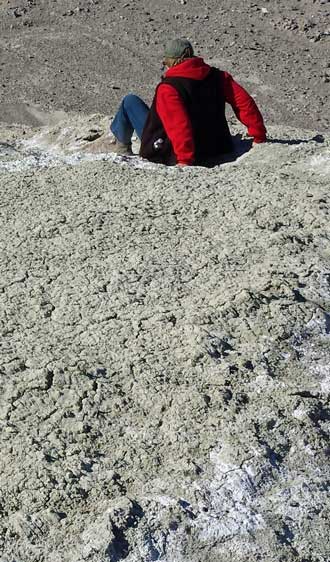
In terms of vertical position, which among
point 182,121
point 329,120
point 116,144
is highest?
point 182,121

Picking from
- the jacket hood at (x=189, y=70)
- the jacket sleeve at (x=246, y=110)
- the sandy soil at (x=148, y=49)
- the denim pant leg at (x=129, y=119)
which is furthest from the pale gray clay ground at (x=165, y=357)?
the sandy soil at (x=148, y=49)

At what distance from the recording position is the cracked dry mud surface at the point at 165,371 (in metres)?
2.38

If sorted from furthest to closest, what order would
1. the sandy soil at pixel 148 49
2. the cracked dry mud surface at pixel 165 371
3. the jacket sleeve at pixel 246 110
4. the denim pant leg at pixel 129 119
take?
1. the sandy soil at pixel 148 49
2. the denim pant leg at pixel 129 119
3. the jacket sleeve at pixel 246 110
4. the cracked dry mud surface at pixel 165 371

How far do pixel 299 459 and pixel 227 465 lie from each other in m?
0.21

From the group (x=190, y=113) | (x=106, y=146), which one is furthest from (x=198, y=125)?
(x=106, y=146)

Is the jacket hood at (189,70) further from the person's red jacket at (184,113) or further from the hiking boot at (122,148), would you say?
the hiking boot at (122,148)

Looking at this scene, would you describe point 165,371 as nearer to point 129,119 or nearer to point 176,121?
point 176,121

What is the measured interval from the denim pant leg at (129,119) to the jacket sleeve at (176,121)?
39 centimetres

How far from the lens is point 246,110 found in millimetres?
4852

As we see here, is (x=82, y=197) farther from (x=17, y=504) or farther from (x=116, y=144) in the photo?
(x=17, y=504)

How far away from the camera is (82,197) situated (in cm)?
392

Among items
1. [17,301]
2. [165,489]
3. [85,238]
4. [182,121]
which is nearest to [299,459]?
[165,489]

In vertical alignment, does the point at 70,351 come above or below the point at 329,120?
above

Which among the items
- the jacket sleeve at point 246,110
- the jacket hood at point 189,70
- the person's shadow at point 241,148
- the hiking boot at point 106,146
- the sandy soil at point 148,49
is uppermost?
the jacket hood at point 189,70
